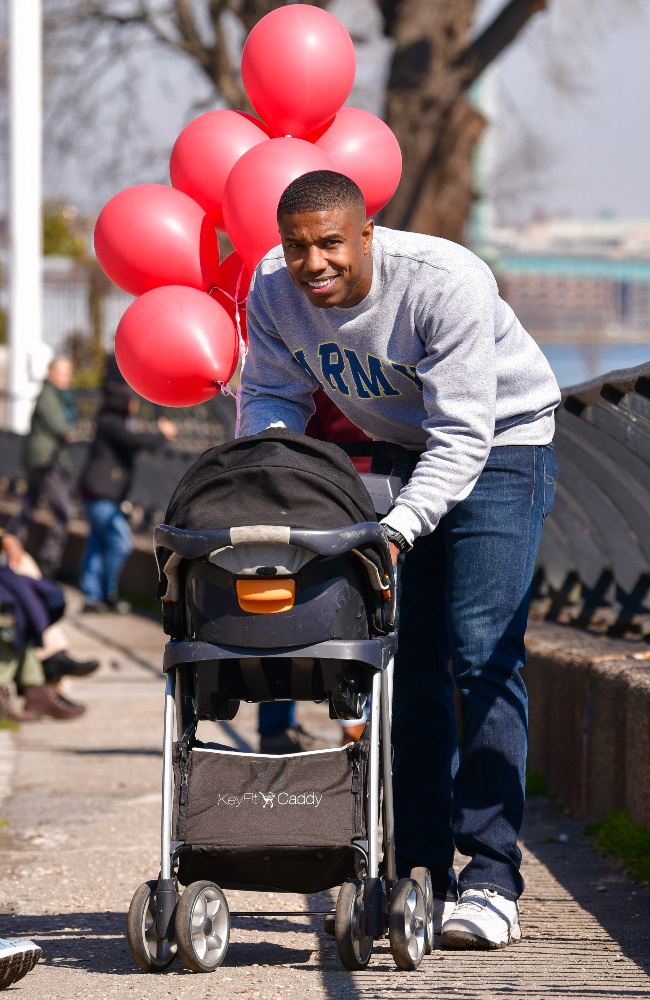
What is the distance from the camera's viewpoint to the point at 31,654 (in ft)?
25.0

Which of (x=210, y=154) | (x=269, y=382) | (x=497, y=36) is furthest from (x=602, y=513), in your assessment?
(x=497, y=36)

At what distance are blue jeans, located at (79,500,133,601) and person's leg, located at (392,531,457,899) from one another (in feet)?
27.4

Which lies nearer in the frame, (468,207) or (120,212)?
(120,212)

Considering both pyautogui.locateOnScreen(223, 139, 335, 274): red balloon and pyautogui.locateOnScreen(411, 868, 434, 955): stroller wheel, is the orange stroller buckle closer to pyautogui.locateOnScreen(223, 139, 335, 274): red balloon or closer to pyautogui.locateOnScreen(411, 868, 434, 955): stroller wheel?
pyautogui.locateOnScreen(411, 868, 434, 955): stroller wheel

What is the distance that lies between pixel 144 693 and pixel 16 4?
29.0 feet

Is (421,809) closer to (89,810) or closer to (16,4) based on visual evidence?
(89,810)

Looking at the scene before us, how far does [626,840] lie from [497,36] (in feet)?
46.5

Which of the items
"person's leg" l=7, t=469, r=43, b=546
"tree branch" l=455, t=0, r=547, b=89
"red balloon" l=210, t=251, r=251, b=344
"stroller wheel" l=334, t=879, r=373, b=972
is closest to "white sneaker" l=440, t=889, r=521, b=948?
"stroller wheel" l=334, t=879, r=373, b=972

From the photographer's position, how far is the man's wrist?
11.4ft

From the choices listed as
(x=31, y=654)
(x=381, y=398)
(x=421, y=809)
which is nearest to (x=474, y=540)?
(x=381, y=398)

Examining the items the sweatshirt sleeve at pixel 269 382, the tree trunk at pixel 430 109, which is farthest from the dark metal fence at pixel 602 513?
the tree trunk at pixel 430 109

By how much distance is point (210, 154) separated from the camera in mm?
5172

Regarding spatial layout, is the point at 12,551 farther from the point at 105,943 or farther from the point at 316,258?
the point at 316,258

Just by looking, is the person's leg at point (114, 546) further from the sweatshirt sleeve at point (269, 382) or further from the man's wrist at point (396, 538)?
the man's wrist at point (396, 538)
